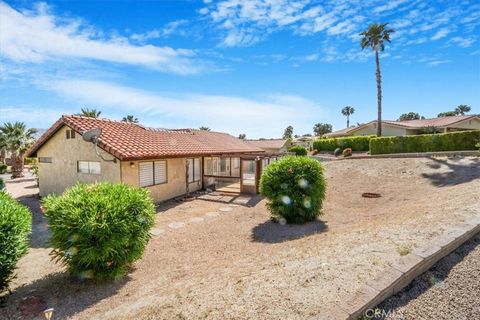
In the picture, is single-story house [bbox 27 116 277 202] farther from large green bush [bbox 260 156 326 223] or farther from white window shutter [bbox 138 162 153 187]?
large green bush [bbox 260 156 326 223]

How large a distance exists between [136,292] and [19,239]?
2.73 m

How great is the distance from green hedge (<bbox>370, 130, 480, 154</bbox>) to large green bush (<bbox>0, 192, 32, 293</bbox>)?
28931 mm

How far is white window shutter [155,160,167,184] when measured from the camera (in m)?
15.5

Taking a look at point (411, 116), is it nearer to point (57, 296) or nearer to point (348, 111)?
point (348, 111)

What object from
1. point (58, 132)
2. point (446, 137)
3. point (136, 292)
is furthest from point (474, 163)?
point (58, 132)

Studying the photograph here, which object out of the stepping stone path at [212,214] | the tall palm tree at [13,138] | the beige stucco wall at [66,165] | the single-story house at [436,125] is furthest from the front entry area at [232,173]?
the tall palm tree at [13,138]

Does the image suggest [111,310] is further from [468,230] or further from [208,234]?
[468,230]

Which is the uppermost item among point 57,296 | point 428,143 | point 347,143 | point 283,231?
point 347,143

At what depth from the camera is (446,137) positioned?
2394cm

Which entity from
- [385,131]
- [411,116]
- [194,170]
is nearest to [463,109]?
[411,116]

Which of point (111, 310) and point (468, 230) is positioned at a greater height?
point (468, 230)

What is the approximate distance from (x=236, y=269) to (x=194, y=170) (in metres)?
13.4

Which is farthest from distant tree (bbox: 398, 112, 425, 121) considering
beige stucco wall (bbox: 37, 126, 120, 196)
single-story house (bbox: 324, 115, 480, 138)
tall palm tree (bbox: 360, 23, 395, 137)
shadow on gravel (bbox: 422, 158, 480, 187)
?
beige stucco wall (bbox: 37, 126, 120, 196)

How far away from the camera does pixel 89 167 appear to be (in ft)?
48.5
